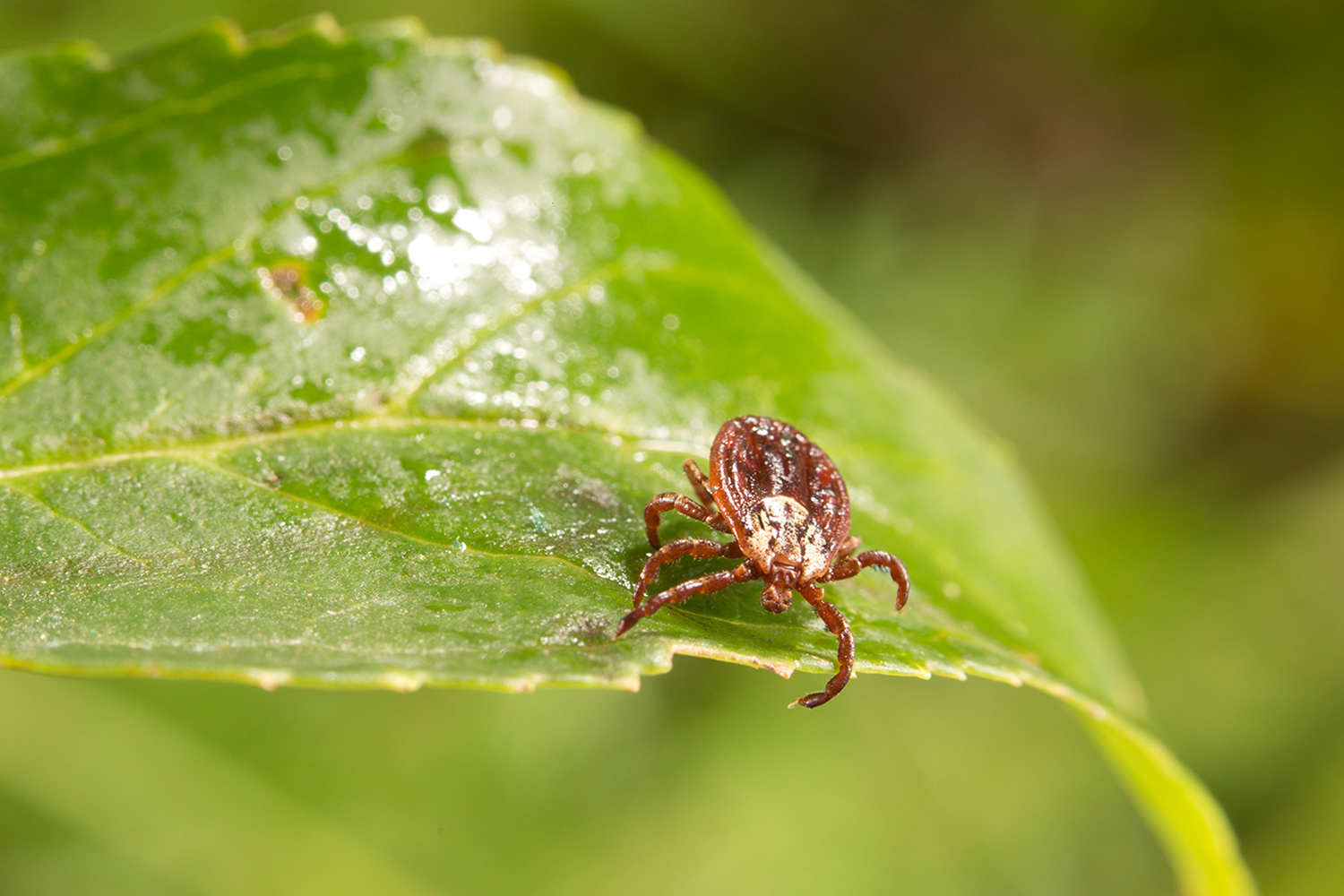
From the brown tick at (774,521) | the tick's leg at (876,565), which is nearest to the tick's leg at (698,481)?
the brown tick at (774,521)

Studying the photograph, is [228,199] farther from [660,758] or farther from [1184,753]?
[1184,753]

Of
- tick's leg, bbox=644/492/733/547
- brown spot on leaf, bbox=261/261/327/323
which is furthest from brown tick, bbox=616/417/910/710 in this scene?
brown spot on leaf, bbox=261/261/327/323

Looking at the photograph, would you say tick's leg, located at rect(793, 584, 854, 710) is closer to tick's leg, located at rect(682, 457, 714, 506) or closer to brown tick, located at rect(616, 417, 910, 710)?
brown tick, located at rect(616, 417, 910, 710)

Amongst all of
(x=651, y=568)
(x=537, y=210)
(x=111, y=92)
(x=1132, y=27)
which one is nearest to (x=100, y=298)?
(x=111, y=92)

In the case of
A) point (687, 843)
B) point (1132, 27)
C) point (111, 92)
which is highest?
point (1132, 27)

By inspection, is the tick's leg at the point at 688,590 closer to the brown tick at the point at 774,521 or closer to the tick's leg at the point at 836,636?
the brown tick at the point at 774,521

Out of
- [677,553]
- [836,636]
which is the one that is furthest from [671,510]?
[836,636]

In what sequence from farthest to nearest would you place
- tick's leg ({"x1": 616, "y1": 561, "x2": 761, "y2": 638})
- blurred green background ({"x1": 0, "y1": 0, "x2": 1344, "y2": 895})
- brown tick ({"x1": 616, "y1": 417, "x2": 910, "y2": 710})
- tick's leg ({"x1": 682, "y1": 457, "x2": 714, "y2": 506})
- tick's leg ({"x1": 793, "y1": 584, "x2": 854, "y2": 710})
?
blurred green background ({"x1": 0, "y1": 0, "x2": 1344, "y2": 895}) < tick's leg ({"x1": 682, "y1": 457, "x2": 714, "y2": 506}) < brown tick ({"x1": 616, "y1": 417, "x2": 910, "y2": 710}) < tick's leg ({"x1": 793, "y1": 584, "x2": 854, "y2": 710}) < tick's leg ({"x1": 616, "y1": 561, "x2": 761, "y2": 638})

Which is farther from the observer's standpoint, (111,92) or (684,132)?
(684,132)

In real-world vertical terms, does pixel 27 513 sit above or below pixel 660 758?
above
